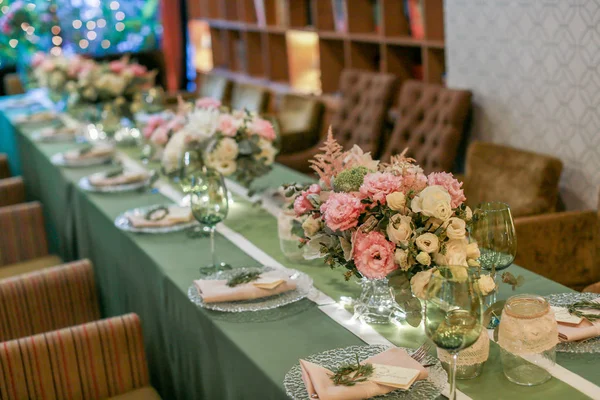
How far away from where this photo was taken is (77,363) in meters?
2.26

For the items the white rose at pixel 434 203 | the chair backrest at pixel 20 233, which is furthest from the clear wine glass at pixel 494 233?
the chair backrest at pixel 20 233

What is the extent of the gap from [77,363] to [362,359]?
35.7 inches

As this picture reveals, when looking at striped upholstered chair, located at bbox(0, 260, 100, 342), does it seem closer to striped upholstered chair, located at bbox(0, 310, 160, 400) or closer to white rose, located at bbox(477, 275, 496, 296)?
striped upholstered chair, located at bbox(0, 310, 160, 400)

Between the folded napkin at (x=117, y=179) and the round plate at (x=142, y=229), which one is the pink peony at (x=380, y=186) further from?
the folded napkin at (x=117, y=179)

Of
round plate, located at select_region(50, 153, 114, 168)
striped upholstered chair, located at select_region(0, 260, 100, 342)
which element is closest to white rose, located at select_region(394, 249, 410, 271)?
striped upholstered chair, located at select_region(0, 260, 100, 342)

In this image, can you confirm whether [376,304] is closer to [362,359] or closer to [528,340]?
[362,359]

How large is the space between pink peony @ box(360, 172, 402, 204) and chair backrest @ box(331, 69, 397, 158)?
2.97 metres

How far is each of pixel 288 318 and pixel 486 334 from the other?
0.54 meters

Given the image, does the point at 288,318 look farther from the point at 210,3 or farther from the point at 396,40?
the point at 210,3

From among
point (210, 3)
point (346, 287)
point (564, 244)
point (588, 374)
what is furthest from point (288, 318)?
point (210, 3)

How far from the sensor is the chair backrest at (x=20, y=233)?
11.4ft

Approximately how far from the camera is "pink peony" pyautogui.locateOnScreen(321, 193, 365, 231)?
180 cm

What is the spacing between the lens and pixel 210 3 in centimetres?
776

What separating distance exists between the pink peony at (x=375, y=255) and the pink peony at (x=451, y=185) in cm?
17
